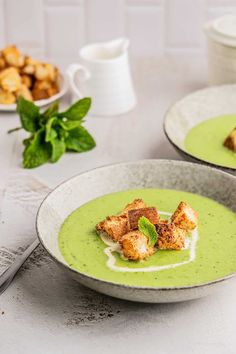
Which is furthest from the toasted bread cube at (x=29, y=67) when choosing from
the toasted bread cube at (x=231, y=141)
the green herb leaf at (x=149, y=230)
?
the green herb leaf at (x=149, y=230)

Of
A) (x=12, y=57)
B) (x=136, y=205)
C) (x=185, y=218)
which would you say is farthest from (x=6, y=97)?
(x=185, y=218)

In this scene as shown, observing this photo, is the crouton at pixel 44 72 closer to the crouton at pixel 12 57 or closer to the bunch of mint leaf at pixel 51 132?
the crouton at pixel 12 57

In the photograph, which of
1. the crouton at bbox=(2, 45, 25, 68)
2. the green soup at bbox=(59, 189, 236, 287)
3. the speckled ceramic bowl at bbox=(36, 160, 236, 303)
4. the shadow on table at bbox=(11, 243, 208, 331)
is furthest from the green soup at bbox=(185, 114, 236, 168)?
the crouton at bbox=(2, 45, 25, 68)

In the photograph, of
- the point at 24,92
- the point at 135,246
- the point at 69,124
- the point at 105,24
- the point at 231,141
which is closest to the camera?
the point at 135,246

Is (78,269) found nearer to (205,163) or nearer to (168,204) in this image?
(168,204)

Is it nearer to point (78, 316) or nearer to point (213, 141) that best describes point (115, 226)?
point (78, 316)

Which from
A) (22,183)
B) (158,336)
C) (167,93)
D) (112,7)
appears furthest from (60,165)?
(112,7)
